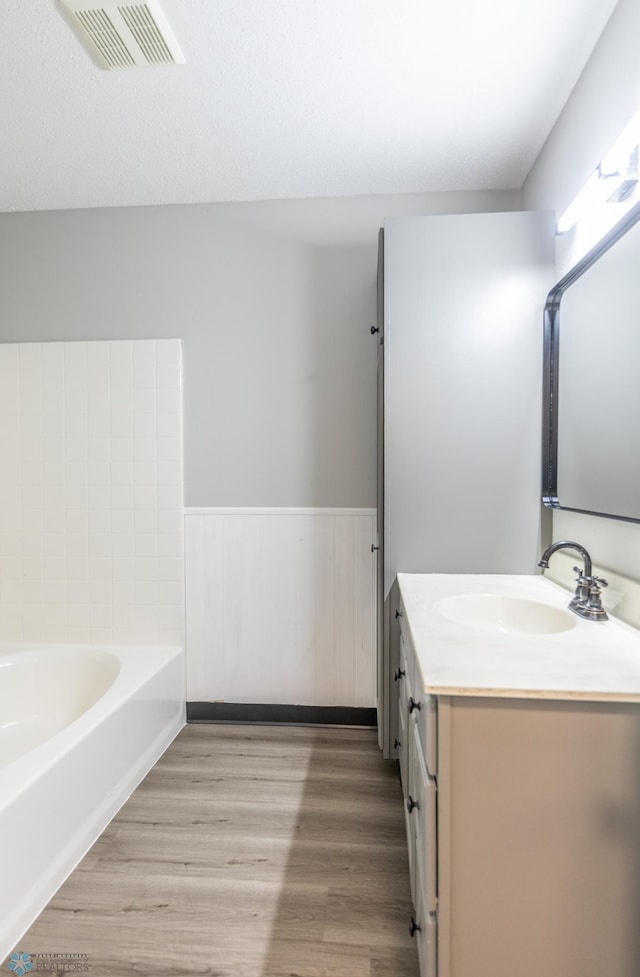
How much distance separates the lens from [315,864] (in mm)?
1570

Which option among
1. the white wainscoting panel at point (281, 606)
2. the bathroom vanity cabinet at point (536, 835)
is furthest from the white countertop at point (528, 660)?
the white wainscoting panel at point (281, 606)

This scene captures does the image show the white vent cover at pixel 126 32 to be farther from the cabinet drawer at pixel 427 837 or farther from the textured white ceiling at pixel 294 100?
the cabinet drawer at pixel 427 837

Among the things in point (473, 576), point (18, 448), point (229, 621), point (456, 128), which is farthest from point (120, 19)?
point (229, 621)

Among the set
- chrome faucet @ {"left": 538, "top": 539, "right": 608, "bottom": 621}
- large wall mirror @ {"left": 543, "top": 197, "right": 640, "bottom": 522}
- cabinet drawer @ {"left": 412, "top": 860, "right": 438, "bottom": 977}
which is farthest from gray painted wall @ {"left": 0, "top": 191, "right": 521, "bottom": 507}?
cabinet drawer @ {"left": 412, "top": 860, "right": 438, "bottom": 977}

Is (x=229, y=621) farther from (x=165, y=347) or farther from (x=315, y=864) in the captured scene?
(x=165, y=347)

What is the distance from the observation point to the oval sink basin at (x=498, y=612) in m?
1.56

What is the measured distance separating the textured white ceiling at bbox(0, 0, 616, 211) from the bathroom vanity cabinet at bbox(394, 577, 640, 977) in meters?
1.79

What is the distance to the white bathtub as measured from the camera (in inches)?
53.2

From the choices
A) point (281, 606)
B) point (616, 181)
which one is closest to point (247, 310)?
point (281, 606)

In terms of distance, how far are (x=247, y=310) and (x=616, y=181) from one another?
1568mm

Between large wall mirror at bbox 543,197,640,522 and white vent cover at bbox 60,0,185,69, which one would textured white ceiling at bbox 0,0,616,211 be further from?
large wall mirror at bbox 543,197,640,522

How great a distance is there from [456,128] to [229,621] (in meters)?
2.28

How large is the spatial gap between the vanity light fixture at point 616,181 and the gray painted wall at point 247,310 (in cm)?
91

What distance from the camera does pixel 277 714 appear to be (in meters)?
2.46
